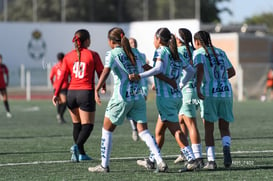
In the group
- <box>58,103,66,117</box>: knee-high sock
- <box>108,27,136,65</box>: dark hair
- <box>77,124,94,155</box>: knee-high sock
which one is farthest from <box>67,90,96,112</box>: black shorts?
<box>58,103,66,117</box>: knee-high sock

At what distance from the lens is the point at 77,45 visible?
13336 millimetres

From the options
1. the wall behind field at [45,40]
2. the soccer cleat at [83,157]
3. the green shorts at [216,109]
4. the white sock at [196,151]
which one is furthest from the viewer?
the wall behind field at [45,40]

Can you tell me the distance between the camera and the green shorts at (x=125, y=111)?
1132 cm

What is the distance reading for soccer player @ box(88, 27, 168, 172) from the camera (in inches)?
445

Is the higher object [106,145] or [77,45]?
[77,45]

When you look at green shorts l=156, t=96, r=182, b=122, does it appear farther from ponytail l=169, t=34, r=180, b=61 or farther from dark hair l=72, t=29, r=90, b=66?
dark hair l=72, t=29, r=90, b=66

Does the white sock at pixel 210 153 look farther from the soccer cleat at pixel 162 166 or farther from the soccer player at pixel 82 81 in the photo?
the soccer player at pixel 82 81

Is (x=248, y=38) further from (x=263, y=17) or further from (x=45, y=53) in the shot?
(x=263, y=17)

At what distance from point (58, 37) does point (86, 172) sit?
4651 centimetres

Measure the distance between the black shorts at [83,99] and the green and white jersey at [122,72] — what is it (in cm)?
192

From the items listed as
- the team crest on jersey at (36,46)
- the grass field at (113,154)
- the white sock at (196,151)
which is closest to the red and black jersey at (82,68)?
the grass field at (113,154)

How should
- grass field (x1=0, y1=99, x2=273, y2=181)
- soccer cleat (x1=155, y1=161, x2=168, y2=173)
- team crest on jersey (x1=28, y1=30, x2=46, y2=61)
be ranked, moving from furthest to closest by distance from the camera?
team crest on jersey (x1=28, y1=30, x2=46, y2=61) < soccer cleat (x1=155, y1=161, x2=168, y2=173) < grass field (x1=0, y1=99, x2=273, y2=181)

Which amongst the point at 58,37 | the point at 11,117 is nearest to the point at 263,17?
the point at 58,37

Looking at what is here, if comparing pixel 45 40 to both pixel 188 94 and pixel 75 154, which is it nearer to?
pixel 75 154
